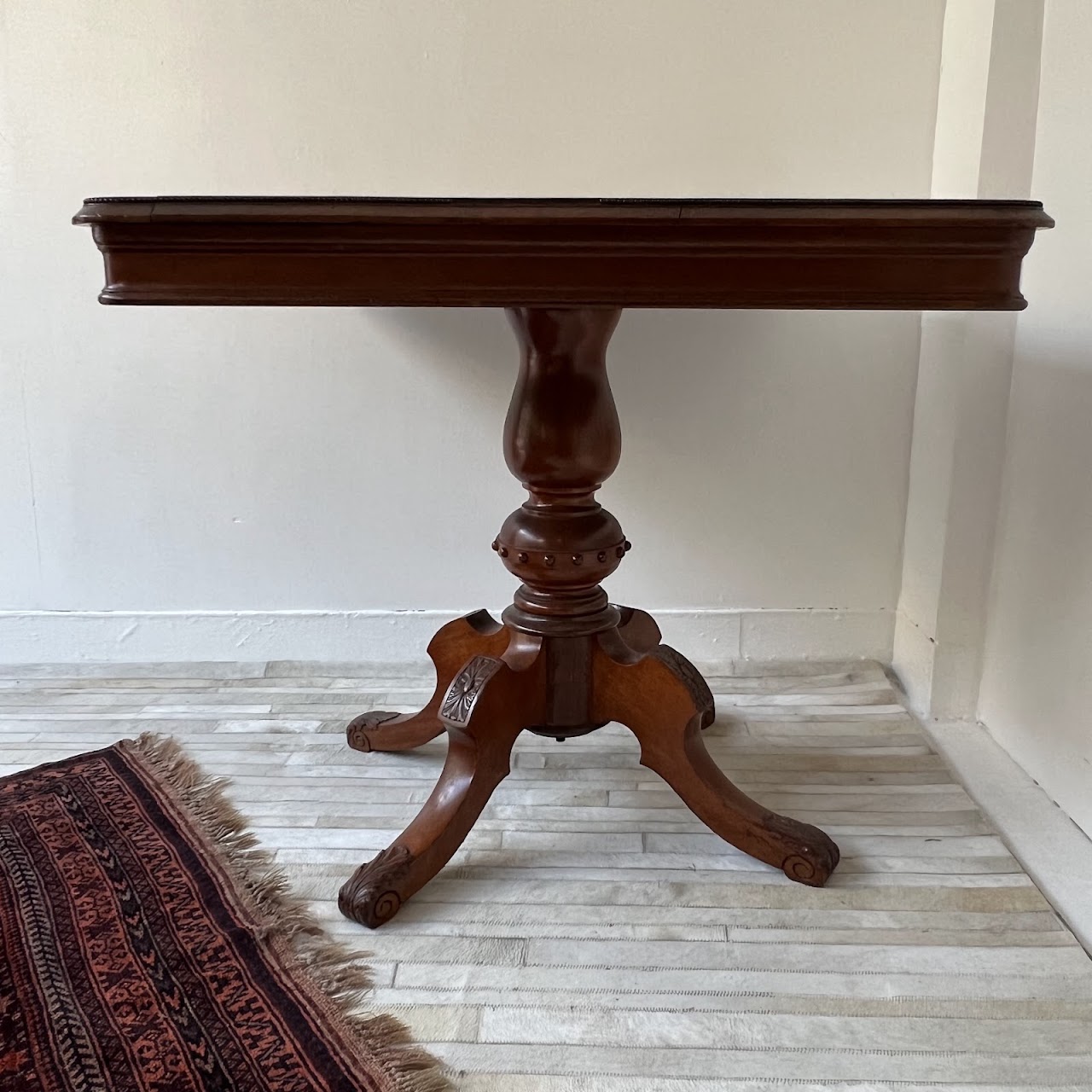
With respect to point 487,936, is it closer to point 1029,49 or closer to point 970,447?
point 970,447

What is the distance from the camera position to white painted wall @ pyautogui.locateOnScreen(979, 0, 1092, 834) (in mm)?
1242

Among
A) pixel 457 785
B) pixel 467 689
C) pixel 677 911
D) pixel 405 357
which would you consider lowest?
pixel 677 911

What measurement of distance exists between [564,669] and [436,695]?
0.27 m

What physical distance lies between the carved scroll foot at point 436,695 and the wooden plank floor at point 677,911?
0.10 ft

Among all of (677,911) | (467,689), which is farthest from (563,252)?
(677,911)

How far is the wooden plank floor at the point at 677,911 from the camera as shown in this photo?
858 mm

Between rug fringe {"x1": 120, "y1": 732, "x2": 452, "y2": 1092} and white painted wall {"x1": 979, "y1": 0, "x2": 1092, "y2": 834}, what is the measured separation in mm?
888

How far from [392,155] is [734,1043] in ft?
4.42

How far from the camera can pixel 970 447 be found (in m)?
1.47

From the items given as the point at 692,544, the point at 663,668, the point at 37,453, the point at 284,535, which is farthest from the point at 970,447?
the point at 37,453

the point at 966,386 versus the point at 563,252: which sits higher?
the point at 563,252

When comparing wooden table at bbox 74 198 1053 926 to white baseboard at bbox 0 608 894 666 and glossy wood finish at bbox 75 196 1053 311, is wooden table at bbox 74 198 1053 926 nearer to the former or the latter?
glossy wood finish at bbox 75 196 1053 311

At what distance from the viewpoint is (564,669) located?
47.2 inches

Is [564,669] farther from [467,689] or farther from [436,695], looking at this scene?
[436,695]
